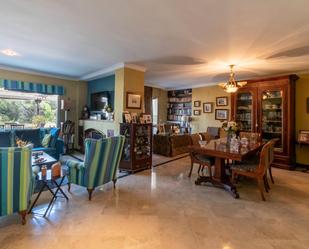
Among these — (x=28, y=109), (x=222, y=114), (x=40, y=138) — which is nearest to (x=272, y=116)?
(x=222, y=114)

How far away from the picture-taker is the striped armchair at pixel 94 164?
2.93m

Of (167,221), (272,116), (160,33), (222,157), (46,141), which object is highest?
(160,33)

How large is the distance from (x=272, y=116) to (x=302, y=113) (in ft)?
2.25

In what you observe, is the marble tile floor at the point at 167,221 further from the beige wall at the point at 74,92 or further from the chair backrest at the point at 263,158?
the beige wall at the point at 74,92

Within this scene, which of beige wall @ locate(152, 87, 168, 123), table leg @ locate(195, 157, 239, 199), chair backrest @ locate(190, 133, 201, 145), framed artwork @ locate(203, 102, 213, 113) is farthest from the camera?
beige wall @ locate(152, 87, 168, 123)

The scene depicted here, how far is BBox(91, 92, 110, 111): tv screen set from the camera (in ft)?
18.8

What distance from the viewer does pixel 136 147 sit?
4.52m

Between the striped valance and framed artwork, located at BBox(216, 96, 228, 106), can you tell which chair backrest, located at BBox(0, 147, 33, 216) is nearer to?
the striped valance

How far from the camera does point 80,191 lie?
3.30 m

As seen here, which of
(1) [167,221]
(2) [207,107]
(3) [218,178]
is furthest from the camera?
(2) [207,107]

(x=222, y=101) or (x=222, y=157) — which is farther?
(x=222, y=101)

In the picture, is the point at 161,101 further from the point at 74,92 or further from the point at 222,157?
the point at 222,157

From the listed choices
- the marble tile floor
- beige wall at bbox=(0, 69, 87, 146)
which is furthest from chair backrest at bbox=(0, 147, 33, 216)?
beige wall at bbox=(0, 69, 87, 146)

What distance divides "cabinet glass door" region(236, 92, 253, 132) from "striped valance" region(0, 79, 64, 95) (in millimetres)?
5334
